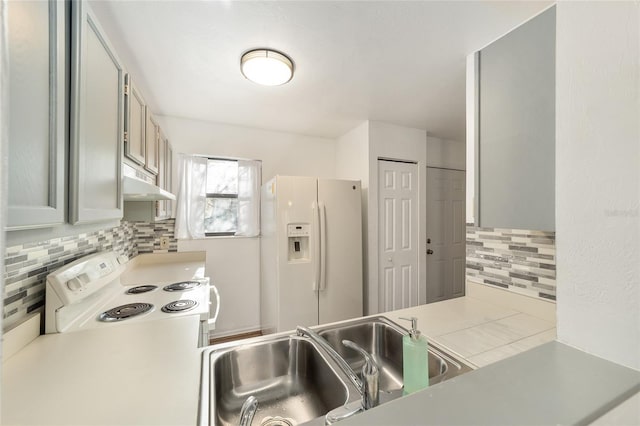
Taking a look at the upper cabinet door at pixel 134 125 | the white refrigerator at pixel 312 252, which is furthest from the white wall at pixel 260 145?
the upper cabinet door at pixel 134 125

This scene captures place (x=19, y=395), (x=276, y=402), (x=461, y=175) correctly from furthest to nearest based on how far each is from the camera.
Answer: (x=461, y=175), (x=276, y=402), (x=19, y=395)

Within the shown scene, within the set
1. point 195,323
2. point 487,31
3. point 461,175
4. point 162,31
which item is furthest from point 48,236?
point 461,175

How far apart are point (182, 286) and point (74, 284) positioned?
2.24 feet

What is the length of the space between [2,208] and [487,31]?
199cm

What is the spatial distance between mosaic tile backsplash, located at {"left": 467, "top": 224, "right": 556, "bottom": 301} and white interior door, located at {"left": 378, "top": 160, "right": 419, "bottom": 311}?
110 cm

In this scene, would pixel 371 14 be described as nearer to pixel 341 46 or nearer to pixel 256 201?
pixel 341 46

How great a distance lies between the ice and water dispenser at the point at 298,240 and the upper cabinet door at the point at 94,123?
1378 mm

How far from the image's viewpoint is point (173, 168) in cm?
275

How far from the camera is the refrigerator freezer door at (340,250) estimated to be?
2438mm

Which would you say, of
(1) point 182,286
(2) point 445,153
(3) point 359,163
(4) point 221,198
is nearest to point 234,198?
(4) point 221,198

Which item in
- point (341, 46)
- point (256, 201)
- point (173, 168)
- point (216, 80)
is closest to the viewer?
point (341, 46)

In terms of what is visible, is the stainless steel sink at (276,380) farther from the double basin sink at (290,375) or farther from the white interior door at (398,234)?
the white interior door at (398,234)

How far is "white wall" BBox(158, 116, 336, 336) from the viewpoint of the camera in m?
2.79

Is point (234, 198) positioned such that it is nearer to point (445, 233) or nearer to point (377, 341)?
point (377, 341)
